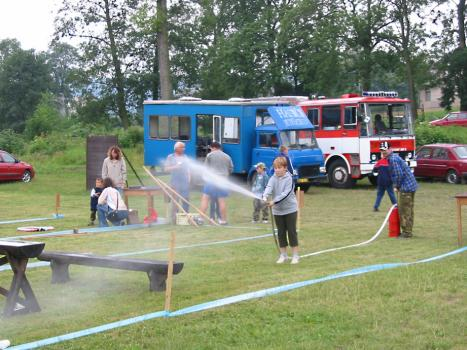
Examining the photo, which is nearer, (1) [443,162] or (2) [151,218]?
(2) [151,218]

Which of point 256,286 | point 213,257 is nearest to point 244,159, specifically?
point 213,257

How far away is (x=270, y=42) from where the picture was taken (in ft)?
A: 156

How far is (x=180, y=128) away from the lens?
26.6m

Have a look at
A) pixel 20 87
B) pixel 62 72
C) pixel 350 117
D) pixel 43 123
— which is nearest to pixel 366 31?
pixel 350 117

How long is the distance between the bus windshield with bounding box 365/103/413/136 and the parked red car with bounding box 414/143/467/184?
1911 millimetres

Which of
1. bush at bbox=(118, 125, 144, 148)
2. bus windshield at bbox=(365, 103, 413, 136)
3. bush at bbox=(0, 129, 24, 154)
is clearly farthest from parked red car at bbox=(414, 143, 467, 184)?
bush at bbox=(0, 129, 24, 154)

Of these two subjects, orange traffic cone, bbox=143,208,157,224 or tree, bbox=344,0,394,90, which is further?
tree, bbox=344,0,394,90

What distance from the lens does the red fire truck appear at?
25.3 meters

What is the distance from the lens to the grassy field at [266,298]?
22.5 feet

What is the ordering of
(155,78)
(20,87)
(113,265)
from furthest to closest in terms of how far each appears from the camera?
(20,87) < (155,78) < (113,265)

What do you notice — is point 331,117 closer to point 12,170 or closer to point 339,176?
point 339,176

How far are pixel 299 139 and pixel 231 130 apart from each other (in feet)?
7.23

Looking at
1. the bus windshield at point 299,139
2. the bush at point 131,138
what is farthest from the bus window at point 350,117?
the bush at point 131,138

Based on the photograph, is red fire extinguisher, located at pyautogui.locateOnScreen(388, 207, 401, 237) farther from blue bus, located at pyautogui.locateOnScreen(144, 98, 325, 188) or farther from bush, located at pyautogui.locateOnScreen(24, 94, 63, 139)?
bush, located at pyautogui.locateOnScreen(24, 94, 63, 139)
